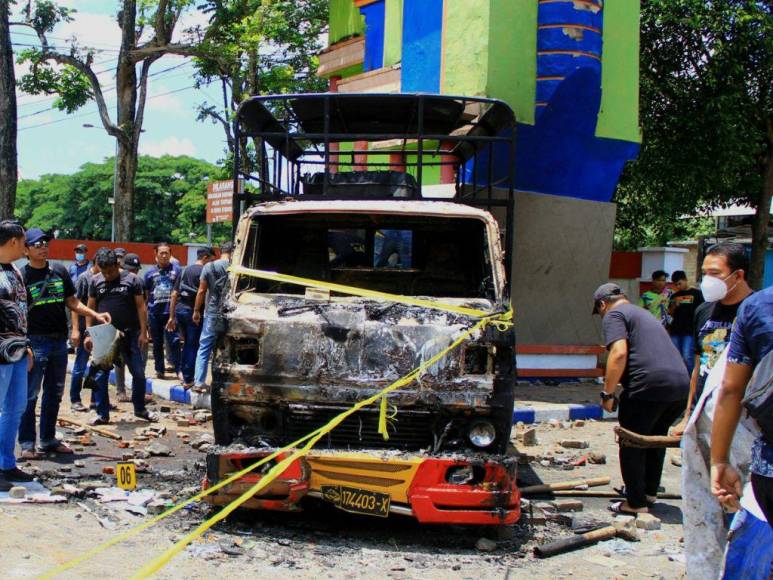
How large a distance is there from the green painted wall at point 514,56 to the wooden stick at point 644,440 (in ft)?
22.3

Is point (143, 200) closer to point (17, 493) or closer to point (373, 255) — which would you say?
point (373, 255)

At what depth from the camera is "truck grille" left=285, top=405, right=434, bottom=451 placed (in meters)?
5.02

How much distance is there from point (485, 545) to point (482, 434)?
67cm

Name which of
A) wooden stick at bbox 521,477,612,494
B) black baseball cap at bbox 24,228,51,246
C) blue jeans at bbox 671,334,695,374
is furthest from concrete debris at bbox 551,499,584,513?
blue jeans at bbox 671,334,695,374

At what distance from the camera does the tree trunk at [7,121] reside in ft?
48.9

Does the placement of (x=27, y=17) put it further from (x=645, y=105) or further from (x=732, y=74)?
(x=732, y=74)

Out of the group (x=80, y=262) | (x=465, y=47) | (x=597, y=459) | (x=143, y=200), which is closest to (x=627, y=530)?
(x=597, y=459)

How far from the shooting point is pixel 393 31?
1395 cm

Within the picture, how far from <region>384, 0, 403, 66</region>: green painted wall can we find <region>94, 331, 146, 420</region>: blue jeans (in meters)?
7.38

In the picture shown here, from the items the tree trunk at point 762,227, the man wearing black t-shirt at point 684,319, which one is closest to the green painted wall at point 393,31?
the man wearing black t-shirt at point 684,319

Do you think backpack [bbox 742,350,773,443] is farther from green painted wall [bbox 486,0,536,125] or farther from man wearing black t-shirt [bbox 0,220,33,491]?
green painted wall [bbox 486,0,536,125]

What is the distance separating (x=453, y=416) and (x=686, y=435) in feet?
5.25

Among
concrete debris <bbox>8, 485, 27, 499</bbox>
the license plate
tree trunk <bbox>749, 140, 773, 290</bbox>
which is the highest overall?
tree trunk <bbox>749, 140, 773, 290</bbox>

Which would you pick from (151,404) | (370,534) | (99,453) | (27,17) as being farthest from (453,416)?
(27,17)
